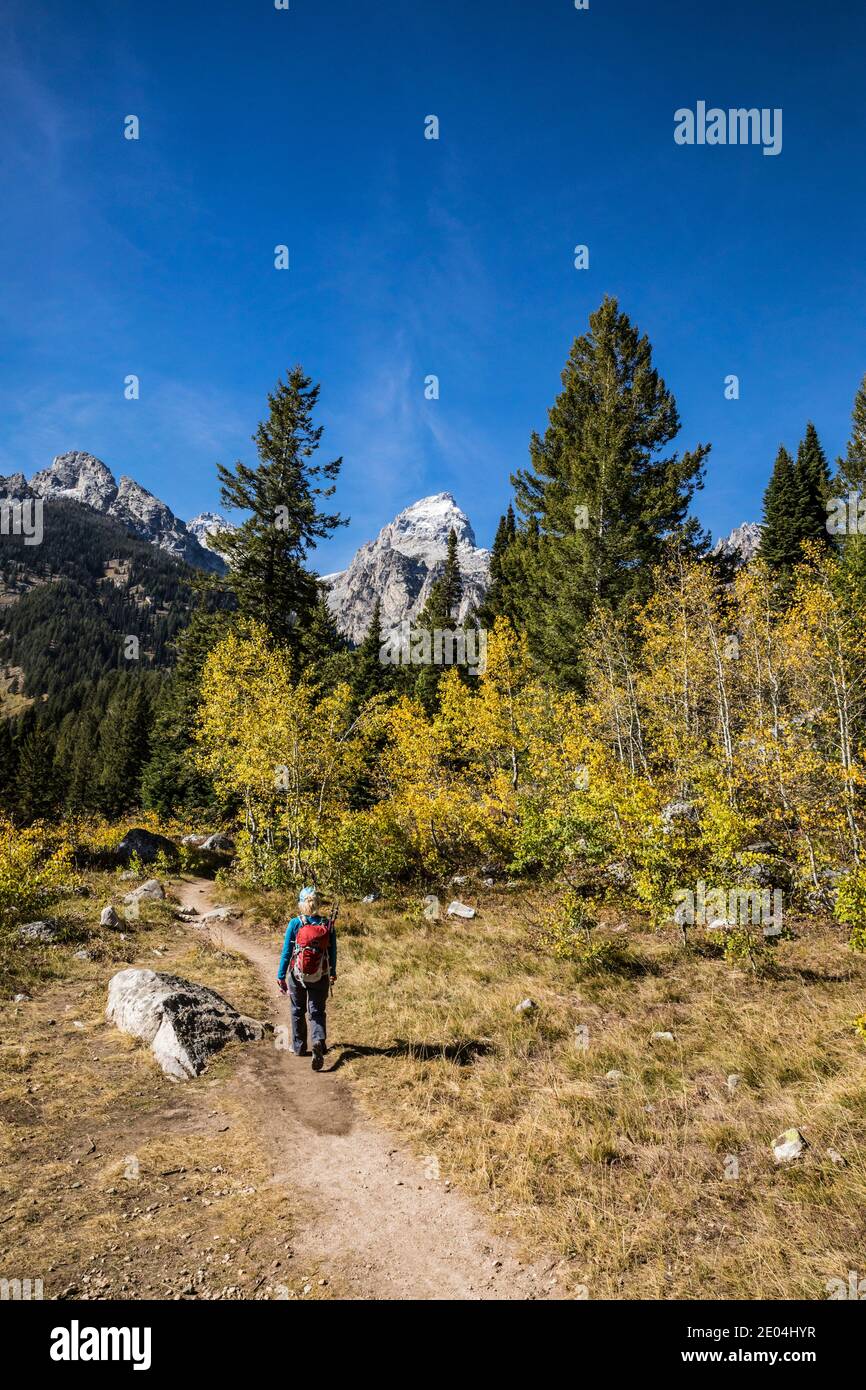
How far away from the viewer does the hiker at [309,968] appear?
29.8 ft

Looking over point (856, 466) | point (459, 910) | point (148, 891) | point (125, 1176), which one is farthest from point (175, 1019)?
point (856, 466)

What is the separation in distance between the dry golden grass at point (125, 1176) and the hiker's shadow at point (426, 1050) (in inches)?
62.8

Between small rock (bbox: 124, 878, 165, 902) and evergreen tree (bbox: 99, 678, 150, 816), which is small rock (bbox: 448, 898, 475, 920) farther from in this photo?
evergreen tree (bbox: 99, 678, 150, 816)

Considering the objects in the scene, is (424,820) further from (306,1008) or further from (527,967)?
(306,1008)

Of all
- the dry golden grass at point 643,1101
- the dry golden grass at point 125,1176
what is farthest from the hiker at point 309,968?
the dry golden grass at point 125,1176

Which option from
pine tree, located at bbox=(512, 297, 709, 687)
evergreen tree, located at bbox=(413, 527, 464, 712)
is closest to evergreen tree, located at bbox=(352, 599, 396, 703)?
evergreen tree, located at bbox=(413, 527, 464, 712)

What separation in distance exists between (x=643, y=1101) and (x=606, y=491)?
27941 mm

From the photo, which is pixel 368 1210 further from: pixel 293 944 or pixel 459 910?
pixel 459 910

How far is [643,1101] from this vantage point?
777 centimetres

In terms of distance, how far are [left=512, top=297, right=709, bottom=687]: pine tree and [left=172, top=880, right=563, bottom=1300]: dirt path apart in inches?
935

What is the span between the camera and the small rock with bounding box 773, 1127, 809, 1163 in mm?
6312

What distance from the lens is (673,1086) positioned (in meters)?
8.10

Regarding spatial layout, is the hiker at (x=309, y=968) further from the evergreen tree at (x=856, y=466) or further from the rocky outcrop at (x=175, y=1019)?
the evergreen tree at (x=856, y=466)

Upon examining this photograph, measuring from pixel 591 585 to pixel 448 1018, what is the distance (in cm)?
2353
